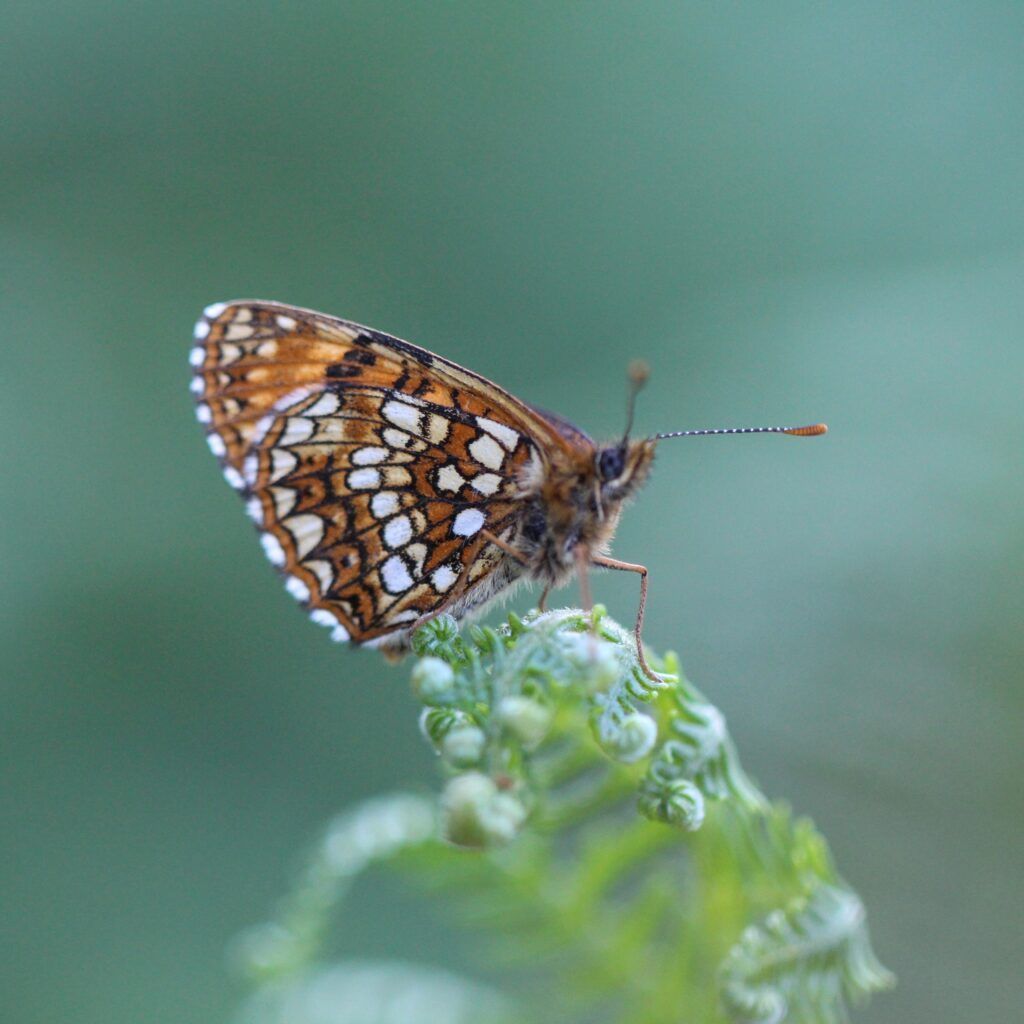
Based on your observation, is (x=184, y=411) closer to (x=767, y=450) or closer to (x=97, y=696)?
(x=97, y=696)

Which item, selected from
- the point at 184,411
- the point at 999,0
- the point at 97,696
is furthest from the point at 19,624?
the point at 999,0

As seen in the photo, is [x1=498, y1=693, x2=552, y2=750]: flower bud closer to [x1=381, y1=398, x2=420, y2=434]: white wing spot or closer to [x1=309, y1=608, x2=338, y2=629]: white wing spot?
[x1=309, y1=608, x2=338, y2=629]: white wing spot

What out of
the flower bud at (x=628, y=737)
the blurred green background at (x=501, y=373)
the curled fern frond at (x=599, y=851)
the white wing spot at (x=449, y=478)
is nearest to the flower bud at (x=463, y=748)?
the curled fern frond at (x=599, y=851)

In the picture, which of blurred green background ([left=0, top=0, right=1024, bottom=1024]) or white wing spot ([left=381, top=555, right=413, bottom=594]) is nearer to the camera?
white wing spot ([left=381, top=555, right=413, bottom=594])

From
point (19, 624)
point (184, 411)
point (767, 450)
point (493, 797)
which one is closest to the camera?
point (493, 797)

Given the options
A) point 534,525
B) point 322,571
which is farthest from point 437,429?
point 322,571

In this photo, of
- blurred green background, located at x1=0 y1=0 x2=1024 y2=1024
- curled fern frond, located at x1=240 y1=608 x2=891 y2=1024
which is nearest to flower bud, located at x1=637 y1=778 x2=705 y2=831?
curled fern frond, located at x1=240 y1=608 x2=891 y2=1024

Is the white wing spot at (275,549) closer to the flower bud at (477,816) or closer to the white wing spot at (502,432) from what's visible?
the white wing spot at (502,432)
